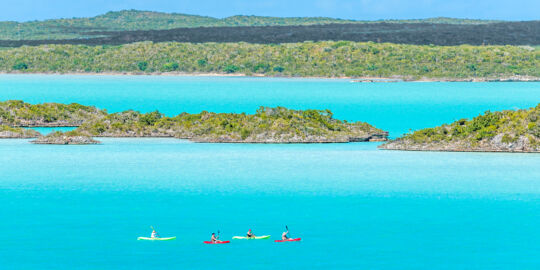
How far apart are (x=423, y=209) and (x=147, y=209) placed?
33.8 ft

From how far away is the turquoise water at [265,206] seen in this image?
3344cm

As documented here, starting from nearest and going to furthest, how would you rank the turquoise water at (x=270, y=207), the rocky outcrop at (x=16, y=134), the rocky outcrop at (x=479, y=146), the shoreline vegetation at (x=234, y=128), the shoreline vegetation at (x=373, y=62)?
the turquoise water at (x=270, y=207) → the rocky outcrop at (x=479, y=146) → the shoreline vegetation at (x=234, y=128) → the rocky outcrop at (x=16, y=134) → the shoreline vegetation at (x=373, y=62)

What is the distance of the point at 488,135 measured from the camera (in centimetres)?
5788

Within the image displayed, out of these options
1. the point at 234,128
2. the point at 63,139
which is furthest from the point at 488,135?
the point at 63,139

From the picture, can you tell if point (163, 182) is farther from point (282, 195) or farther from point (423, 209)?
point (423, 209)

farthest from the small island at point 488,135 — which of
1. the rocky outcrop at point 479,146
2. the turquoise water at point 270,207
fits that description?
the turquoise water at point 270,207

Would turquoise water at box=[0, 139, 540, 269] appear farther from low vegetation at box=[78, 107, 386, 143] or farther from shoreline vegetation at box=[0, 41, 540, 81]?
shoreline vegetation at box=[0, 41, 540, 81]

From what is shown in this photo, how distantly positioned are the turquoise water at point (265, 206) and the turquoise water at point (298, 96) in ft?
66.9

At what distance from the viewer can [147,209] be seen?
136ft

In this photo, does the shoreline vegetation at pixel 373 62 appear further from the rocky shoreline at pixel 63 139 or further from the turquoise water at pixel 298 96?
the rocky shoreline at pixel 63 139

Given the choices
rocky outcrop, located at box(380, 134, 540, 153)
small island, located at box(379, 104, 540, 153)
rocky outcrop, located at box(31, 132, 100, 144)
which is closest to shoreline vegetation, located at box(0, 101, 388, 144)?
rocky outcrop, located at box(31, 132, 100, 144)


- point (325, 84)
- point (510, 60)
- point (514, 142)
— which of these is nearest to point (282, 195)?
point (514, 142)

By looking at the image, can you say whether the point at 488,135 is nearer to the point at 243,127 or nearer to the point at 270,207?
the point at 243,127

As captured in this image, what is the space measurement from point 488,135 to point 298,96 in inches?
3043
